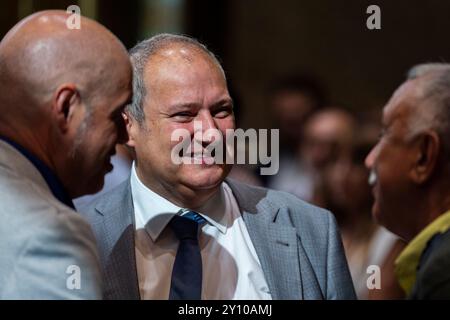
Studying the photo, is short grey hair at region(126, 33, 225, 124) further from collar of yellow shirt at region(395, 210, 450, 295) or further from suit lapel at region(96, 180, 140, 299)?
collar of yellow shirt at region(395, 210, 450, 295)

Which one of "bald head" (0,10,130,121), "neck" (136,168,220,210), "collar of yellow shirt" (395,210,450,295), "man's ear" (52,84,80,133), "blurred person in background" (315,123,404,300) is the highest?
"bald head" (0,10,130,121)

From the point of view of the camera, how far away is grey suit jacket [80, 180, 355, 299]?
1952 millimetres

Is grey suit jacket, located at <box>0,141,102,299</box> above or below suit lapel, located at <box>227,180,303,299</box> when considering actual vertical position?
above

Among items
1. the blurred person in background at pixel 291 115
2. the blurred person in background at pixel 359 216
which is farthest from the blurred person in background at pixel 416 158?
the blurred person in background at pixel 291 115

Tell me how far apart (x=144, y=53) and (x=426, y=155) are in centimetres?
66

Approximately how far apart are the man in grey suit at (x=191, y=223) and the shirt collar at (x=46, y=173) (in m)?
0.24

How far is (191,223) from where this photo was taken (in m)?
2.04

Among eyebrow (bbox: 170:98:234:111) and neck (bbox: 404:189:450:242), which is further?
neck (bbox: 404:189:450:242)

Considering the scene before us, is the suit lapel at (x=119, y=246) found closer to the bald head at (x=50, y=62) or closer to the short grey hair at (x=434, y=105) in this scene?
the bald head at (x=50, y=62)

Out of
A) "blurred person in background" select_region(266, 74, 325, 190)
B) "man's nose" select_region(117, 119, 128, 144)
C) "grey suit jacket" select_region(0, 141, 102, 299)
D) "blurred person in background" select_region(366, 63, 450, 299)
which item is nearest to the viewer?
"grey suit jacket" select_region(0, 141, 102, 299)

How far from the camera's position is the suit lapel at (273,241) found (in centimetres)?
198

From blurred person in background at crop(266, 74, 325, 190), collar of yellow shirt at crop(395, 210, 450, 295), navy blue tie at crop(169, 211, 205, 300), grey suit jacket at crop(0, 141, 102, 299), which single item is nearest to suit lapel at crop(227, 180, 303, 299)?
navy blue tie at crop(169, 211, 205, 300)

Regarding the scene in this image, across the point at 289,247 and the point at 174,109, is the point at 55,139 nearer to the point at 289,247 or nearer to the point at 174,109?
the point at 174,109

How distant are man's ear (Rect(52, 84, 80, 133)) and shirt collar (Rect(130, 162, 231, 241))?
0.34 m
